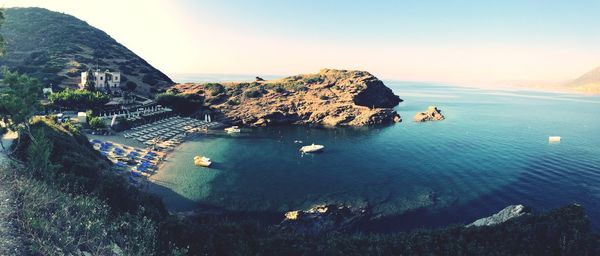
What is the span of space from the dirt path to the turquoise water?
24.8 metres

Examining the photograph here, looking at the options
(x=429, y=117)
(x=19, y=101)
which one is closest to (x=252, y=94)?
(x=429, y=117)

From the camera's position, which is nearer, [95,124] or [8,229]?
[8,229]

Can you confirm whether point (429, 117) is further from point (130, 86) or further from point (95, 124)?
point (130, 86)

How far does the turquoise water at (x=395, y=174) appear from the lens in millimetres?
43188

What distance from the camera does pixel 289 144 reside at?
7869cm

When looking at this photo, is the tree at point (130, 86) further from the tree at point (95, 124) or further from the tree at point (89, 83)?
the tree at point (95, 124)

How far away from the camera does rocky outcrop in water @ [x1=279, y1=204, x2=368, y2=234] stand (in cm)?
3659

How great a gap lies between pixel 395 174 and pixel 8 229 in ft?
172

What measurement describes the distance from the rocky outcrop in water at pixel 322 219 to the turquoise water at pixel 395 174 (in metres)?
3.08

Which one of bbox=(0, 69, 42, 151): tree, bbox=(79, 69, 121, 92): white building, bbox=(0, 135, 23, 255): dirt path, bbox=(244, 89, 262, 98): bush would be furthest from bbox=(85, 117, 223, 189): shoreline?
bbox=(244, 89, 262, 98): bush

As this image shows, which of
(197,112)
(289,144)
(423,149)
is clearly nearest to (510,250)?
(423,149)

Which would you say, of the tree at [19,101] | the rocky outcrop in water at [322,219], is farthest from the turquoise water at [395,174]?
the tree at [19,101]

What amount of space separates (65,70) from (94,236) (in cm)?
13322

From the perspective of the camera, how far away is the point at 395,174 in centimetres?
5569
